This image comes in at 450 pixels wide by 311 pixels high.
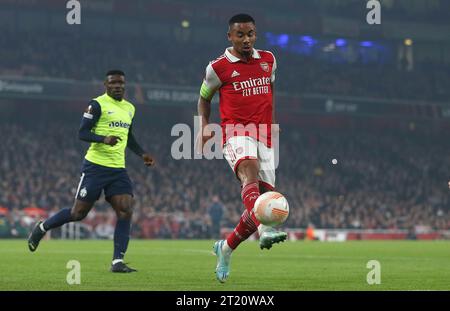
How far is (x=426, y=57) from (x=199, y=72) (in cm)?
1422

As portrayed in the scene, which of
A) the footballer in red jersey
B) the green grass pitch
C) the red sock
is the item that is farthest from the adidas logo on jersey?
the green grass pitch

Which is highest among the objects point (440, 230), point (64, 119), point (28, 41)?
point (28, 41)

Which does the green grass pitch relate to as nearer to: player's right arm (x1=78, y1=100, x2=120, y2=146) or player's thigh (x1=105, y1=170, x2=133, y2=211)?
player's thigh (x1=105, y1=170, x2=133, y2=211)

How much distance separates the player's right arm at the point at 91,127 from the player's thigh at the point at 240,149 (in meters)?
2.03

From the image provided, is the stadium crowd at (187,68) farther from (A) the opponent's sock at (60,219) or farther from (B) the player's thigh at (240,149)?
(B) the player's thigh at (240,149)

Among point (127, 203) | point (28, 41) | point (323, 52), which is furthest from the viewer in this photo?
point (323, 52)

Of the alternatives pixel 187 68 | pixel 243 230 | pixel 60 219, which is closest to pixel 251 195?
pixel 243 230

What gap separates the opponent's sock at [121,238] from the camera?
10.9 metres
